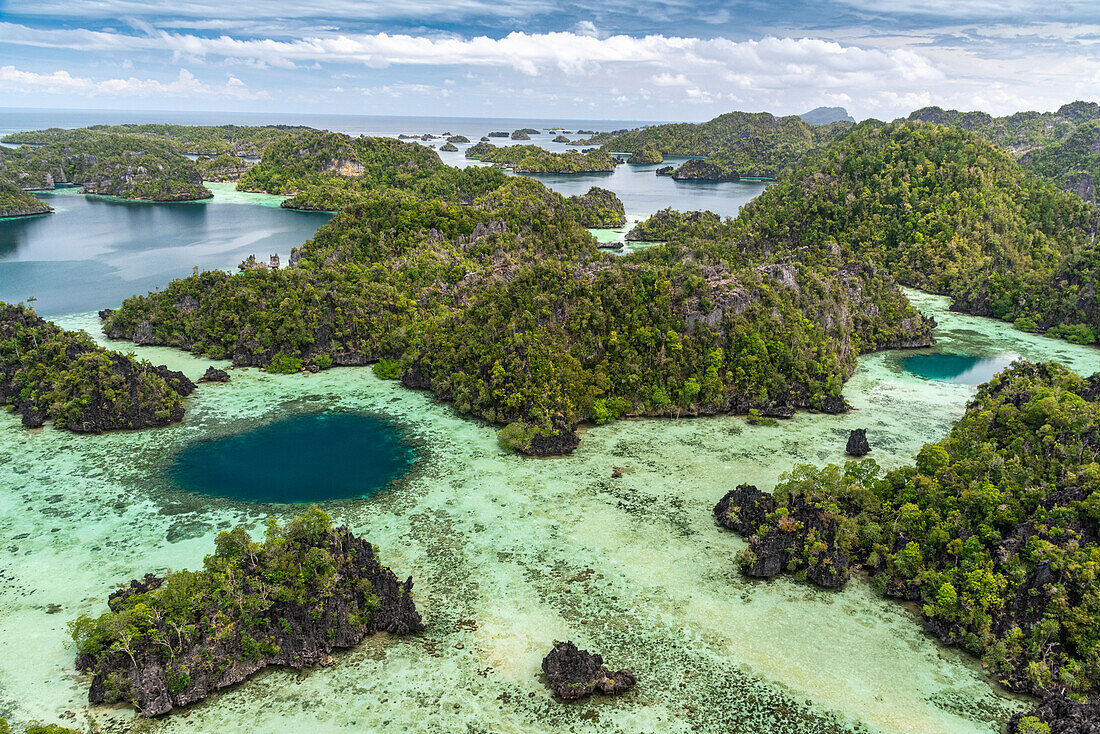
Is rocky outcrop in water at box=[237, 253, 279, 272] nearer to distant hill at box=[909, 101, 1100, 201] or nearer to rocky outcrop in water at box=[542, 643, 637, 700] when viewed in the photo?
rocky outcrop in water at box=[542, 643, 637, 700]

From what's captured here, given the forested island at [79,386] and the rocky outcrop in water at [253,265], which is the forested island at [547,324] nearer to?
the rocky outcrop in water at [253,265]

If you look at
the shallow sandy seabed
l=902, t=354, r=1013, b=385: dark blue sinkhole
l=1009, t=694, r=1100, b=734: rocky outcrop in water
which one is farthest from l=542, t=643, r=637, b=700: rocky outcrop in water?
l=902, t=354, r=1013, b=385: dark blue sinkhole

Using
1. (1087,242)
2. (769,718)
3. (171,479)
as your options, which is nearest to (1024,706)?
(769,718)

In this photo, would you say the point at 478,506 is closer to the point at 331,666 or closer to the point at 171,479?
the point at 331,666

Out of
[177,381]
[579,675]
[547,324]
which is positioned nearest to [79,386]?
[177,381]

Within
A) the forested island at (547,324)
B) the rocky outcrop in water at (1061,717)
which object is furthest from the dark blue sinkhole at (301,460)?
the rocky outcrop in water at (1061,717)

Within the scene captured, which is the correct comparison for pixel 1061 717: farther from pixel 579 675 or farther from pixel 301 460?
pixel 301 460

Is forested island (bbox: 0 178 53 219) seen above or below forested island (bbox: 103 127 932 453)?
above
